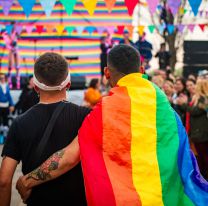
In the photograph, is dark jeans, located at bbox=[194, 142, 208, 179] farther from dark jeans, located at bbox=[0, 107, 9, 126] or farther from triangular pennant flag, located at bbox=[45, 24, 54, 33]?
triangular pennant flag, located at bbox=[45, 24, 54, 33]

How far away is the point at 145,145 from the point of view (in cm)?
320

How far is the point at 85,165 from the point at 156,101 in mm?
583

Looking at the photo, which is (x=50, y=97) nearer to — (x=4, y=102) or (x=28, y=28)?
(x=4, y=102)

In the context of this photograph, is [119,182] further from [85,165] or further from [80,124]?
[80,124]

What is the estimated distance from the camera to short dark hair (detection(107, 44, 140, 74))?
3461 millimetres

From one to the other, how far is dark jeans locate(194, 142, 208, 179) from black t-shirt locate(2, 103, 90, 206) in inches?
192

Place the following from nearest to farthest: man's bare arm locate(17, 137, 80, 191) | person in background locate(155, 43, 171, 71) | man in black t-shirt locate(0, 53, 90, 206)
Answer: man's bare arm locate(17, 137, 80, 191) → man in black t-shirt locate(0, 53, 90, 206) → person in background locate(155, 43, 171, 71)

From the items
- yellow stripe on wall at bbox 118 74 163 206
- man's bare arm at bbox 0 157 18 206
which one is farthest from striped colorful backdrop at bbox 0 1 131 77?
yellow stripe on wall at bbox 118 74 163 206

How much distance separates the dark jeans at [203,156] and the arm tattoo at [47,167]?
5019 mm

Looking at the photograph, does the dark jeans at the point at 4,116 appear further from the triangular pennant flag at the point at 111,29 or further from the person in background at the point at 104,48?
the triangular pennant flag at the point at 111,29

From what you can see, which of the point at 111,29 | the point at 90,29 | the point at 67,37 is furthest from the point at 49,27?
the point at 111,29

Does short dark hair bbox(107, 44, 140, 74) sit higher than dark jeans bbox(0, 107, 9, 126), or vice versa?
short dark hair bbox(107, 44, 140, 74)

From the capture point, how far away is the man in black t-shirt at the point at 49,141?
3.38 metres

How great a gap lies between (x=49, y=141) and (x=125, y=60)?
2.28ft
